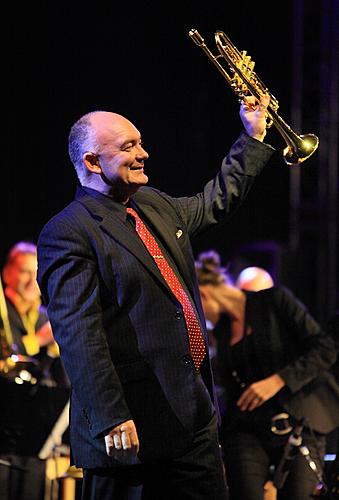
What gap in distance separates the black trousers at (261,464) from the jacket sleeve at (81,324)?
2.09 metres

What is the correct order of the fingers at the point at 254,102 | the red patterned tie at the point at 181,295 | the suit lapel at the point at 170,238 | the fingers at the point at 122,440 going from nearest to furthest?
the fingers at the point at 122,440 → the red patterned tie at the point at 181,295 → the suit lapel at the point at 170,238 → the fingers at the point at 254,102

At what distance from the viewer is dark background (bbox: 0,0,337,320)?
9023 mm

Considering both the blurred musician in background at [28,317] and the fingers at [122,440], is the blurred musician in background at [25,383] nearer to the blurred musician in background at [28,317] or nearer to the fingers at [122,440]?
the blurred musician in background at [28,317]

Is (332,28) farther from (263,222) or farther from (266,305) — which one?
(266,305)

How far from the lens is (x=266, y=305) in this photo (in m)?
5.62

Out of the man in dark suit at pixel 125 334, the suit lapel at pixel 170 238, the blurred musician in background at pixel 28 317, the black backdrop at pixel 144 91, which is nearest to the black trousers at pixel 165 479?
the man in dark suit at pixel 125 334

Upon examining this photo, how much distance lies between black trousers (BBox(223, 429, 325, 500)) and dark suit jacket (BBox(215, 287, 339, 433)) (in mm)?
158

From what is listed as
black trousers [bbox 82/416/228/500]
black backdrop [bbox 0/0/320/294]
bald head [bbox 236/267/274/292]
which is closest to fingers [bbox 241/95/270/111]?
black trousers [bbox 82/416/228/500]

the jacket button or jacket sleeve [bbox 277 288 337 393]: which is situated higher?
jacket sleeve [bbox 277 288 337 393]

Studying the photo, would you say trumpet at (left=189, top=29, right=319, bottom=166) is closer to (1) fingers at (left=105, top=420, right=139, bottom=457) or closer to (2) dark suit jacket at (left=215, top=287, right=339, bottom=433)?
(1) fingers at (left=105, top=420, right=139, bottom=457)

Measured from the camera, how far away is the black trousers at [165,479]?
3.55 meters

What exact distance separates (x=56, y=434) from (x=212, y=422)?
97.6 inches

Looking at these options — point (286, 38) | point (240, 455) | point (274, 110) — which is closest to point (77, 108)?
point (286, 38)

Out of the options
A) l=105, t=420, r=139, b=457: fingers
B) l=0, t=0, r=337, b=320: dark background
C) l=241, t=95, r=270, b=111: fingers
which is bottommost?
l=105, t=420, r=139, b=457: fingers
